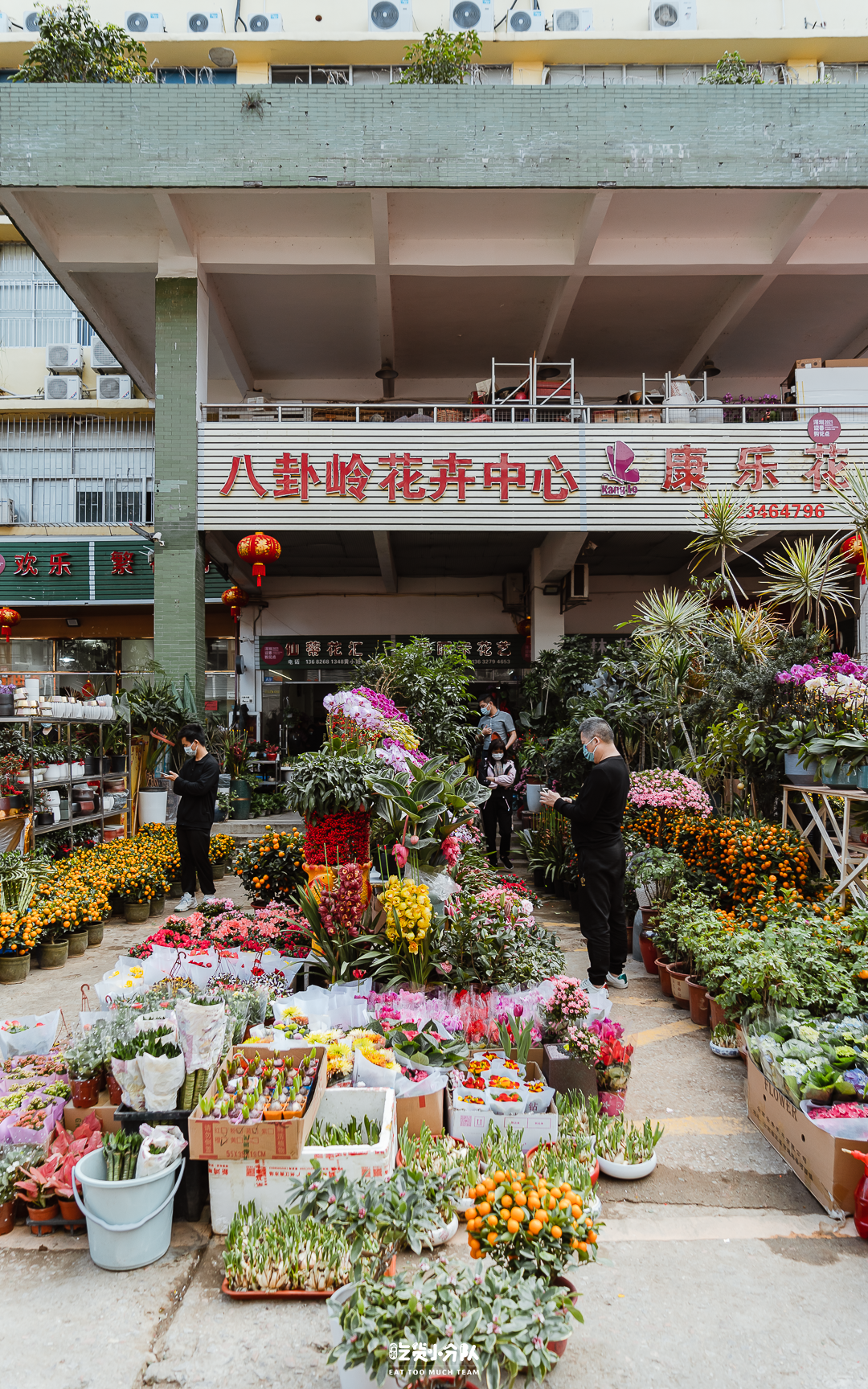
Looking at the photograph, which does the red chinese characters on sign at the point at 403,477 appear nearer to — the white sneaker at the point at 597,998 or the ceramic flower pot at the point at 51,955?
the ceramic flower pot at the point at 51,955

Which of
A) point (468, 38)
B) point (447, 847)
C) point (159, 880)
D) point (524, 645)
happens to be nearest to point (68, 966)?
point (159, 880)

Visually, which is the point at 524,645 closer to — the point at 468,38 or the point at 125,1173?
the point at 468,38

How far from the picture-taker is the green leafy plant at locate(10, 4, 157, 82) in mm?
9734

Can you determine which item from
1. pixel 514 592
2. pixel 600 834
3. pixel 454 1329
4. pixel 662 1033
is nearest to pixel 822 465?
pixel 514 592

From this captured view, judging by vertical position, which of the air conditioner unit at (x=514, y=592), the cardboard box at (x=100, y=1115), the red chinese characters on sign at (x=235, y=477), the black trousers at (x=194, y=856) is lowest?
the cardboard box at (x=100, y=1115)

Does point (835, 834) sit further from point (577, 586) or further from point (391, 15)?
A: point (391, 15)

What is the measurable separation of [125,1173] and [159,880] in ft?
16.6

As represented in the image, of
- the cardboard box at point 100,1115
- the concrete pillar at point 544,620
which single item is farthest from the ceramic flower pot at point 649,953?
the concrete pillar at point 544,620

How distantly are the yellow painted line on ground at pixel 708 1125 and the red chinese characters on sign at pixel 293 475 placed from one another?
8926 mm

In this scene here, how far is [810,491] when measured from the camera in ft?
35.3

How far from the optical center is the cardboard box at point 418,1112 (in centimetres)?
306

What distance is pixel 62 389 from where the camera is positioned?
15328 mm

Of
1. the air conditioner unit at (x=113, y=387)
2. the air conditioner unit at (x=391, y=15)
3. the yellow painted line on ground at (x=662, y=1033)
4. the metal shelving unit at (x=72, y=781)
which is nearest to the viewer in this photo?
the yellow painted line on ground at (x=662, y=1033)

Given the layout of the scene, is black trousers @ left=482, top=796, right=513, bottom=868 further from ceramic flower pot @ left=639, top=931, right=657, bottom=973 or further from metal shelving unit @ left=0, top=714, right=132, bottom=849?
metal shelving unit @ left=0, top=714, right=132, bottom=849
